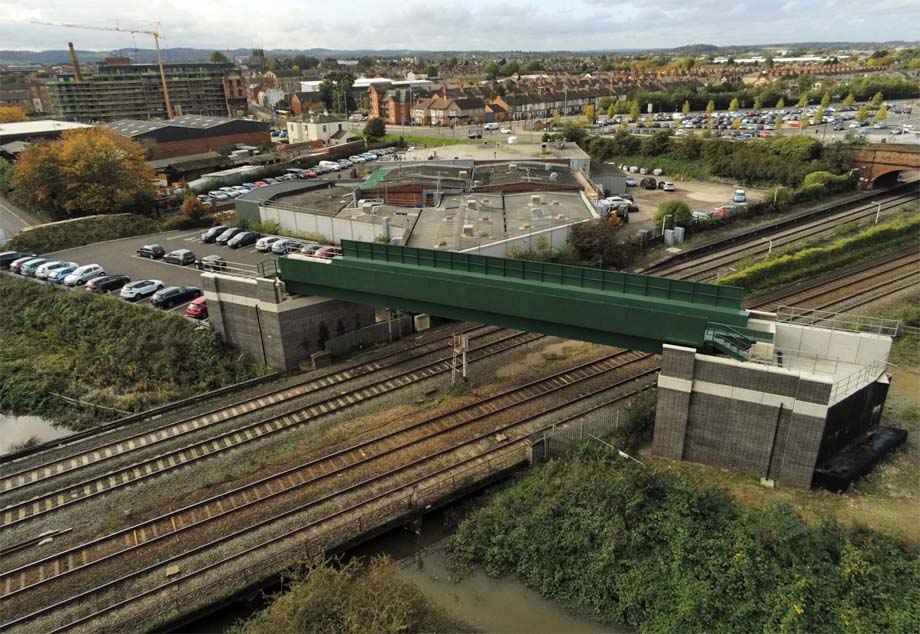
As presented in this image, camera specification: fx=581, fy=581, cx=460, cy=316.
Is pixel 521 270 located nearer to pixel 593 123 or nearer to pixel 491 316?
pixel 491 316

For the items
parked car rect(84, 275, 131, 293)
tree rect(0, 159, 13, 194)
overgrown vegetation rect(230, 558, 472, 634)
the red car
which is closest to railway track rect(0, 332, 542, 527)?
overgrown vegetation rect(230, 558, 472, 634)

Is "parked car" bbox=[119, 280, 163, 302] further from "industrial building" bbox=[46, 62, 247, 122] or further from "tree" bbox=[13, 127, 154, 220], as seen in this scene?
"industrial building" bbox=[46, 62, 247, 122]

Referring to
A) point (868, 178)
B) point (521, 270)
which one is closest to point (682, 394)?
point (521, 270)

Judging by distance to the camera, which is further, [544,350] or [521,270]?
[544,350]

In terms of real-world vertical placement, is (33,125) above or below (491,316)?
above

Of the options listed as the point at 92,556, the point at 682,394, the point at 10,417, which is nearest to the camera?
the point at 92,556

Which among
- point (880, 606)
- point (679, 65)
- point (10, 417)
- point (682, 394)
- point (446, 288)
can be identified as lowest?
point (10, 417)

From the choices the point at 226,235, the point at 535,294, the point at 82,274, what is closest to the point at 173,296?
the point at 82,274

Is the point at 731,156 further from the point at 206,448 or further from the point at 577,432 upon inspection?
the point at 206,448
